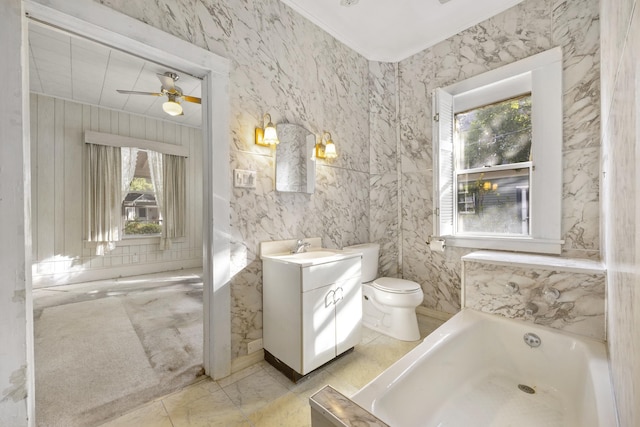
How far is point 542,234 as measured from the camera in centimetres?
204

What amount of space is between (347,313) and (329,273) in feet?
1.29

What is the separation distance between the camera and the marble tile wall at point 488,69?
6.11 feet

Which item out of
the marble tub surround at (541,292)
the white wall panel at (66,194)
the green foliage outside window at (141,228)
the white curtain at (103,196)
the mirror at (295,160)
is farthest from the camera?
the green foliage outside window at (141,228)

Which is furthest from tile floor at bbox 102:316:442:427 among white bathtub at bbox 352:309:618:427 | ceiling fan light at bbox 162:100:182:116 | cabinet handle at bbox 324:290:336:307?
ceiling fan light at bbox 162:100:182:116

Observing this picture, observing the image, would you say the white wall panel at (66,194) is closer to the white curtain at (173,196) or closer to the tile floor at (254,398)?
the white curtain at (173,196)

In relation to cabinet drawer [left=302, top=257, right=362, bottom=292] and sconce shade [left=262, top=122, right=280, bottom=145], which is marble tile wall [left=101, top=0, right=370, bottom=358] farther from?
cabinet drawer [left=302, top=257, right=362, bottom=292]

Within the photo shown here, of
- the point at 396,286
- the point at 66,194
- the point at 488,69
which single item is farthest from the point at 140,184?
the point at 488,69

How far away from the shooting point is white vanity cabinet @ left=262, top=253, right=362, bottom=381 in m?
1.68

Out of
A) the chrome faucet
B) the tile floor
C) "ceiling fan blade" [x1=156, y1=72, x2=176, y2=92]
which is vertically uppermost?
"ceiling fan blade" [x1=156, y1=72, x2=176, y2=92]

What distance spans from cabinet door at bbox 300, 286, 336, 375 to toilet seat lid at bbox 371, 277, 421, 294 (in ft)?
2.18

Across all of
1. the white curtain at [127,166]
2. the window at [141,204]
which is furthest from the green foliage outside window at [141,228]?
the white curtain at [127,166]

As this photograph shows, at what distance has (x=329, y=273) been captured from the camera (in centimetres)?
183

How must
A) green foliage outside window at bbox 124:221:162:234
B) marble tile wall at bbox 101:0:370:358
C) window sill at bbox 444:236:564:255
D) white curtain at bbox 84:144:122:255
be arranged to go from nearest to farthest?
1. marble tile wall at bbox 101:0:370:358
2. window sill at bbox 444:236:564:255
3. white curtain at bbox 84:144:122:255
4. green foliage outside window at bbox 124:221:162:234

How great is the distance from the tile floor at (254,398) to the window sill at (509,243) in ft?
3.94
